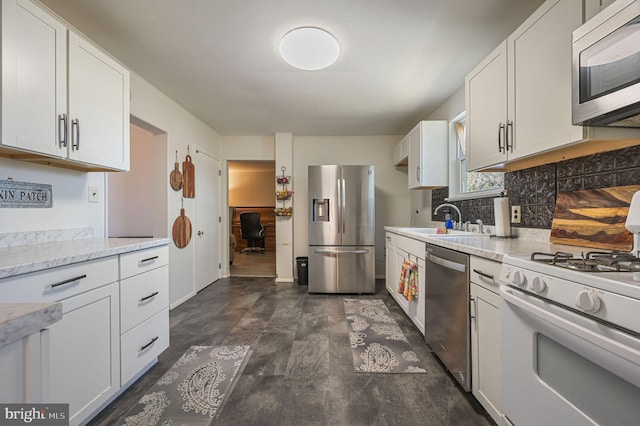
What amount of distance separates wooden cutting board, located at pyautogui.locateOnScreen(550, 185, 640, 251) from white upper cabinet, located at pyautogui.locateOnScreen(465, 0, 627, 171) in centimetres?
34

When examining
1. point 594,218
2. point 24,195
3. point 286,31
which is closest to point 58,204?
point 24,195

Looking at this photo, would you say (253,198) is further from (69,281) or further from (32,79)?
(69,281)

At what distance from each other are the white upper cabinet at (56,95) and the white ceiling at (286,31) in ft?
1.31

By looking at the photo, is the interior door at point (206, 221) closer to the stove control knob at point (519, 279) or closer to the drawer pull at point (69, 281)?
the drawer pull at point (69, 281)

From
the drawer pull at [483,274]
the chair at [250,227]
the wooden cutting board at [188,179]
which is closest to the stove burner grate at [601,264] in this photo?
the drawer pull at [483,274]

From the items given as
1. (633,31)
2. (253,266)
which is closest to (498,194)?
(633,31)

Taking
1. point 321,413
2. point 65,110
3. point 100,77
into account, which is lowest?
point 321,413

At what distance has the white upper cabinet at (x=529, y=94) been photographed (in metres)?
1.20

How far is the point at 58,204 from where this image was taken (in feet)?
5.68

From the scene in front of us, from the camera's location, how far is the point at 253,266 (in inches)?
212

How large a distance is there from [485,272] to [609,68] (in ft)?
3.12

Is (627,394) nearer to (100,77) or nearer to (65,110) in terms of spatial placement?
(65,110)

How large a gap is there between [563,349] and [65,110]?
2.56m

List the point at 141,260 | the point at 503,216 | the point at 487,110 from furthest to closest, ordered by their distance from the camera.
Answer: the point at 503,216
the point at 487,110
the point at 141,260
